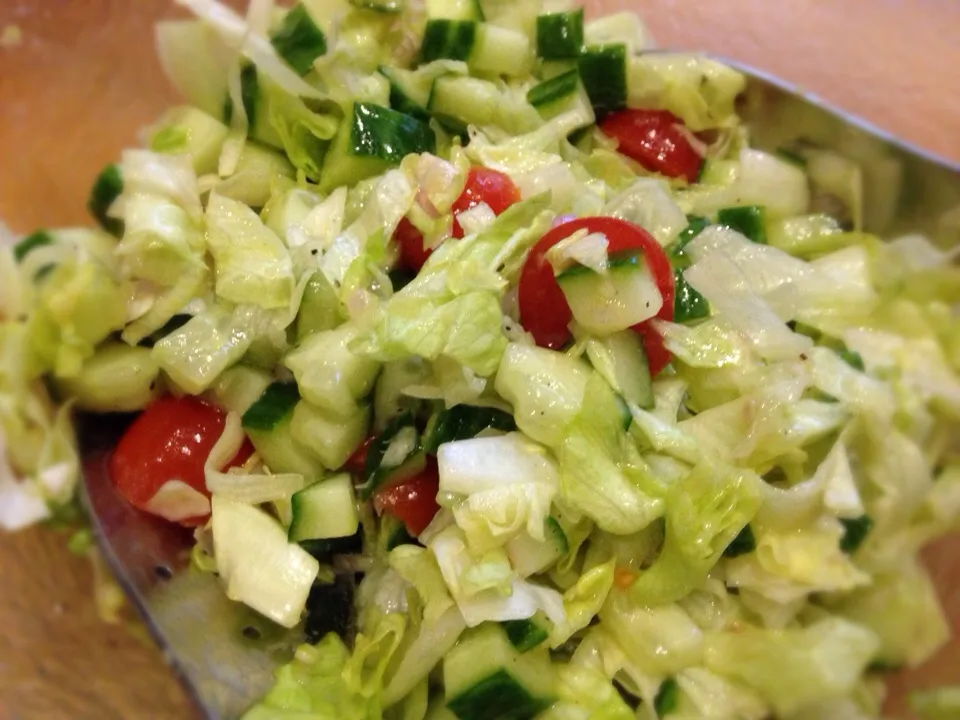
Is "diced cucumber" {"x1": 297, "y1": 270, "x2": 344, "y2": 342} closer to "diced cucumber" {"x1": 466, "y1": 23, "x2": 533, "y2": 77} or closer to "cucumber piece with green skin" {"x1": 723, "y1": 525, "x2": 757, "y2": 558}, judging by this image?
"diced cucumber" {"x1": 466, "y1": 23, "x2": 533, "y2": 77}

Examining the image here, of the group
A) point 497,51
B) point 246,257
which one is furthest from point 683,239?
point 246,257

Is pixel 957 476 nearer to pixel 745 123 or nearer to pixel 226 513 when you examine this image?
pixel 745 123

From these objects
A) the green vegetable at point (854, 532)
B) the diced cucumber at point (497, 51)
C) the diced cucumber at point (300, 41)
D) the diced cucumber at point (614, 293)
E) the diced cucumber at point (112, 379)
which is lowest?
the green vegetable at point (854, 532)

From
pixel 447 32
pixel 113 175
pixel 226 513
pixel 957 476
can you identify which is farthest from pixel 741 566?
pixel 113 175

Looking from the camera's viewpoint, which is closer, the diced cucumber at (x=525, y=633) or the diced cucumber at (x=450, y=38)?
the diced cucumber at (x=525, y=633)

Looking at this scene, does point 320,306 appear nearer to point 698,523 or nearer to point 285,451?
point 285,451

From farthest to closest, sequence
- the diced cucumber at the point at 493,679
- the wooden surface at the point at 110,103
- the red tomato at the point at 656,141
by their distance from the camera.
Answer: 1. the red tomato at the point at 656,141
2. the wooden surface at the point at 110,103
3. the diced cucumber at the point at 493,679

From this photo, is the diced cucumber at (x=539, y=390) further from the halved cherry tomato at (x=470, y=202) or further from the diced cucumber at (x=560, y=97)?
the diced cucumber at (x=560, y=97)

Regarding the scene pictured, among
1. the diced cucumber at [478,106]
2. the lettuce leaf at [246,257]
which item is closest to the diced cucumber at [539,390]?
the lettuce leaf at [246,257]
